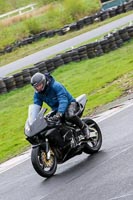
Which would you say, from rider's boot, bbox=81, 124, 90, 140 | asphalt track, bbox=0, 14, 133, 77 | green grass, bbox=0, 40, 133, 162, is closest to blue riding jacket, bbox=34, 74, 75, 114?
rider's boot, bbox=81, 124, 90, 140

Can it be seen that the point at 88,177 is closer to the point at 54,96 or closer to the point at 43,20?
the point at 54,96

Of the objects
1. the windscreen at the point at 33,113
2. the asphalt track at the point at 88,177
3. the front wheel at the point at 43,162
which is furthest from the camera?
the windscreen at the point at 33,113

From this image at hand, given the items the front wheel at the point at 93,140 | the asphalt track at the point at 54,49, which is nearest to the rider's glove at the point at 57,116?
the front wheel at the point at 93,140

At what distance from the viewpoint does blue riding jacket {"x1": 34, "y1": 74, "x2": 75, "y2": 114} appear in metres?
10.7

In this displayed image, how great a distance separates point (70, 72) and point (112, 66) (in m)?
2.23

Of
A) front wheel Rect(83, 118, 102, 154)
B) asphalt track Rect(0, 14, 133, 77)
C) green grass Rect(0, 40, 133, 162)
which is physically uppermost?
front wheel Rect(83, 118, 102, 154)

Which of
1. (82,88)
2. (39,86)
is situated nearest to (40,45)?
(82,88)

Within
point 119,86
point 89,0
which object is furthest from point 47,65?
point 89,0

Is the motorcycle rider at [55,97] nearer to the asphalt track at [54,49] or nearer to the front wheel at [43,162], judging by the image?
the front wheel at [43,162]

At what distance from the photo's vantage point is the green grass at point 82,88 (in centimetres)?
1694

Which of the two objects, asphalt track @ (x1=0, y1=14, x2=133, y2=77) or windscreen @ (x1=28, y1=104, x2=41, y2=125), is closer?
windscreen @ (x1=28, y1=104, x2=41, y2=125)

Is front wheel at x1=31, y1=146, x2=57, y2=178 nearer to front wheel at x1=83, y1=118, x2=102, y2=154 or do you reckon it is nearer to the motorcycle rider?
the motorcycle rider

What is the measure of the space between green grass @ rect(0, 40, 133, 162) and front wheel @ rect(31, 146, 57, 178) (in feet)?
12.9

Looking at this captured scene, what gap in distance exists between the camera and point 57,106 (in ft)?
36.0
